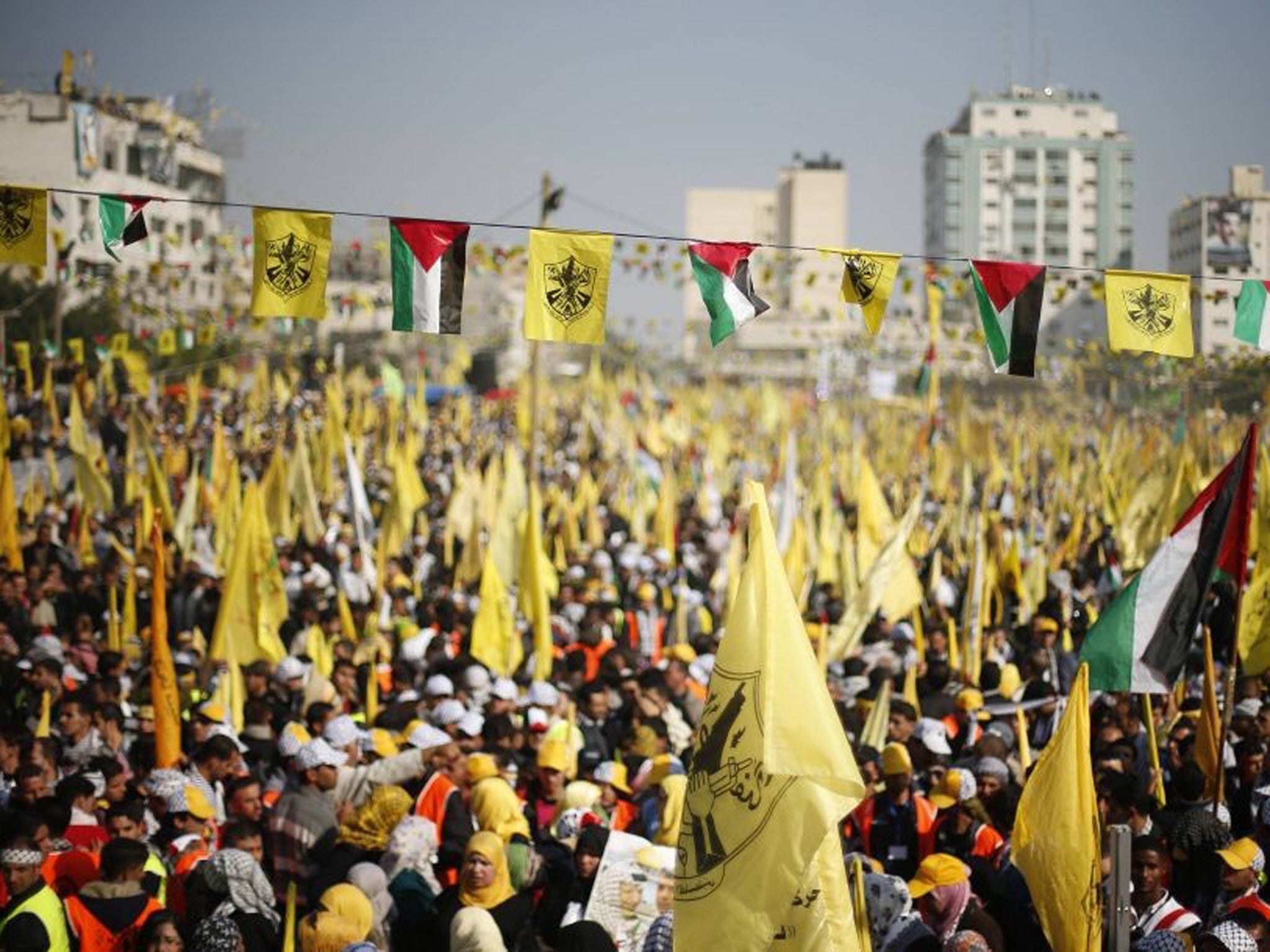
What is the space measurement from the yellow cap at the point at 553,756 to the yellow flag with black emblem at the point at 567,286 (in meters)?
2.25

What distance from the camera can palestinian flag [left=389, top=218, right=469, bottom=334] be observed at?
9.27 metres

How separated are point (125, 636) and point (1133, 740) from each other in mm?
7942

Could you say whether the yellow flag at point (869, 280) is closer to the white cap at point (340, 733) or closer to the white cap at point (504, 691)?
the white cap at point (504, 691)

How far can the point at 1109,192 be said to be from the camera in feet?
362

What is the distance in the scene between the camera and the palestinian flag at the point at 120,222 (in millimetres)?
9117

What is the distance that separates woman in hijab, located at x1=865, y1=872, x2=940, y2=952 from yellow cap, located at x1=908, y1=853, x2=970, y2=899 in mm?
52

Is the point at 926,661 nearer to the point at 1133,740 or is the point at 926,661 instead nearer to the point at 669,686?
the point at 669,686

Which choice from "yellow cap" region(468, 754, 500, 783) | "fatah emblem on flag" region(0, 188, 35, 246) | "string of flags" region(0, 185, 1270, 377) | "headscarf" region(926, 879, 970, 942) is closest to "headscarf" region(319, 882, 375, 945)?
"yellow cap" region(468, 754, 500, 783)

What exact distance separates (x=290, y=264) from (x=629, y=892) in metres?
4.28

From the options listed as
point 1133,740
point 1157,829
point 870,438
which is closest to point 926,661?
point 1133,740

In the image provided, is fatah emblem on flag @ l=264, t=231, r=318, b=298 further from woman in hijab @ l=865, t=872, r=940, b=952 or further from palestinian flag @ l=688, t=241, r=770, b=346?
woman in hijab @ l=865, t=872, r=940, b=952

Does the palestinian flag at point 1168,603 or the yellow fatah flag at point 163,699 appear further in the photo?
the yellow fatah flag at point 163,699

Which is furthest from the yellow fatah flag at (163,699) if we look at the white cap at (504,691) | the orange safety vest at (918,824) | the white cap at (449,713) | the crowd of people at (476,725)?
the orange safety vest at (918,824)

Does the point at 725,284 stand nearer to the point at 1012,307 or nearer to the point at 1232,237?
the point at 1012,307
